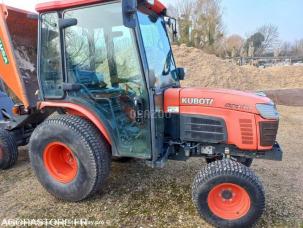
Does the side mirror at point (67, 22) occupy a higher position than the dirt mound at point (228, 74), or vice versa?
the side mirror at point (67, 22)

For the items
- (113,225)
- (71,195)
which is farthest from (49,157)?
(113,225)

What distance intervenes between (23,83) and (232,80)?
9771 mm

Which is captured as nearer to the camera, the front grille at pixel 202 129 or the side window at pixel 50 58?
the front grille at pixel 202 129

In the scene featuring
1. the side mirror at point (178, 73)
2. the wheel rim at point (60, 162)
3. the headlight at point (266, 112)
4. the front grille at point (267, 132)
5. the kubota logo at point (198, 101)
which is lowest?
the wheel rim at point (60, 162)

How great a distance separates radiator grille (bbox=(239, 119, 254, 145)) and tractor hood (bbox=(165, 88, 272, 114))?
0.12 m

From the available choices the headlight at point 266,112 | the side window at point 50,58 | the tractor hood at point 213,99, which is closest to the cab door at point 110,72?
the side window at point 50,58

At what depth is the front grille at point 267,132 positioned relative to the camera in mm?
3164

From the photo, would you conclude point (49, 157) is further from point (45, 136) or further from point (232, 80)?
point (232, 80)

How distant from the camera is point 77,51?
11.2 feet

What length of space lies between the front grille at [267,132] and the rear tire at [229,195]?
0.36 metres

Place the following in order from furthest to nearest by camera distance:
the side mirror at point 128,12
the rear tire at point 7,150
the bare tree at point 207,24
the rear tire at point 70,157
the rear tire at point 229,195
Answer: the bare tree at point 207,24 < the rear tire at point 7,150 < the rear tire at point 70,157 < the rear tire at point 229,195 < the side mirror at point 128,12

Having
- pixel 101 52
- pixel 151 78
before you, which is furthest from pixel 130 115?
pixel 101 52

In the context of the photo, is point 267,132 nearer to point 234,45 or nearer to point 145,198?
point 145,198

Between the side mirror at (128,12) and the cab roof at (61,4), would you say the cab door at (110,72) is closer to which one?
the cab roof at (61,4)
